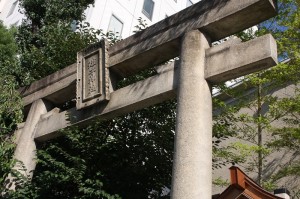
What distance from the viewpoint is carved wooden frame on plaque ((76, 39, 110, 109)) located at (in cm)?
720

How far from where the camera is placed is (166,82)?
20.4 ft

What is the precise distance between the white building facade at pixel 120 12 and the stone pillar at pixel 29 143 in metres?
11.0

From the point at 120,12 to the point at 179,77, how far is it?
1790 centimetres

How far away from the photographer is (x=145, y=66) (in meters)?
7.29

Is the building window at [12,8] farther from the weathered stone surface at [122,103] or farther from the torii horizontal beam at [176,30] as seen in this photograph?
the weathered stone surface at [122,103]

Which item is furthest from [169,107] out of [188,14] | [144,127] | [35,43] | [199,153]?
[35,43]

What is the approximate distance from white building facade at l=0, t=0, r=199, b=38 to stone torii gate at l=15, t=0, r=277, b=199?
11713 mm

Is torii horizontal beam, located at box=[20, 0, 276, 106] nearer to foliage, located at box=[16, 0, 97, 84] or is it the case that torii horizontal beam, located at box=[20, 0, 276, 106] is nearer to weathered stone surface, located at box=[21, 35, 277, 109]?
weathered stone surface, located at box=[21, 35, 277, 109]

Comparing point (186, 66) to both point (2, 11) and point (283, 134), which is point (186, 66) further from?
point (2, 11)

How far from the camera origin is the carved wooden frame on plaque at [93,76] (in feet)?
23.6

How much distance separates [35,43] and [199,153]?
35.8 feet

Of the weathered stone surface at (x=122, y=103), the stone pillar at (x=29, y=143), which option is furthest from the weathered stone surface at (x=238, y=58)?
the stone pillar at (x=29, y=143)

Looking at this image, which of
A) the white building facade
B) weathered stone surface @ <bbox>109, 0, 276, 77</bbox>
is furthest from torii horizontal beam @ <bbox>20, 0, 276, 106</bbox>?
the white building facade

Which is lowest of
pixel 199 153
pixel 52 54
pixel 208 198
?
pixel 208 198
